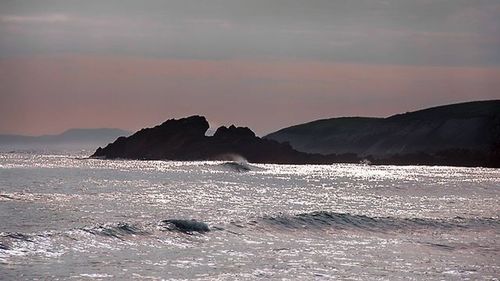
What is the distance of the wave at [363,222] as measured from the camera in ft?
144

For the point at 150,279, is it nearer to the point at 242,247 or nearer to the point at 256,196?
the point at 242,247

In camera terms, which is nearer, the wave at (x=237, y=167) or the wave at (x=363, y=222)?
the wave at (x=363, y=222)

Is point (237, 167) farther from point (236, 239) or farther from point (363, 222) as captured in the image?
point (236, 239)

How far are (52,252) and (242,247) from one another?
8220mm

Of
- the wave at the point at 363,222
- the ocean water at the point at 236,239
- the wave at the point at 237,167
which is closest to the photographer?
the ocean water at the point at 236,239

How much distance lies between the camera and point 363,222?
153ft

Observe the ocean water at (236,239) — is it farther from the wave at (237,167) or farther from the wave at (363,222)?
the wave at (237,167)

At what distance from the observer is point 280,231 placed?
135 ft

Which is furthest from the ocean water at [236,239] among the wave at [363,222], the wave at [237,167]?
the wave at [237,167]

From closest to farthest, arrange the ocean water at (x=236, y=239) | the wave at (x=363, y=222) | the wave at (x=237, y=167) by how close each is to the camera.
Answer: the ocean water at (x=236, y=239) → the wave at (x=363, y=222) → the wave at (x=237, y=167)

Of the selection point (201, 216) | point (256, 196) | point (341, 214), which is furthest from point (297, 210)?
point (256, 196)

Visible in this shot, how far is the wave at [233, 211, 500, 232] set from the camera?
43.8 metres

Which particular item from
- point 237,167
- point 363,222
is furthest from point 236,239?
point 237,167

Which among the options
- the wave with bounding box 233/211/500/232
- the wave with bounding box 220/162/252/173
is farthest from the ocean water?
the wave with bounding box 220/162/252/173
